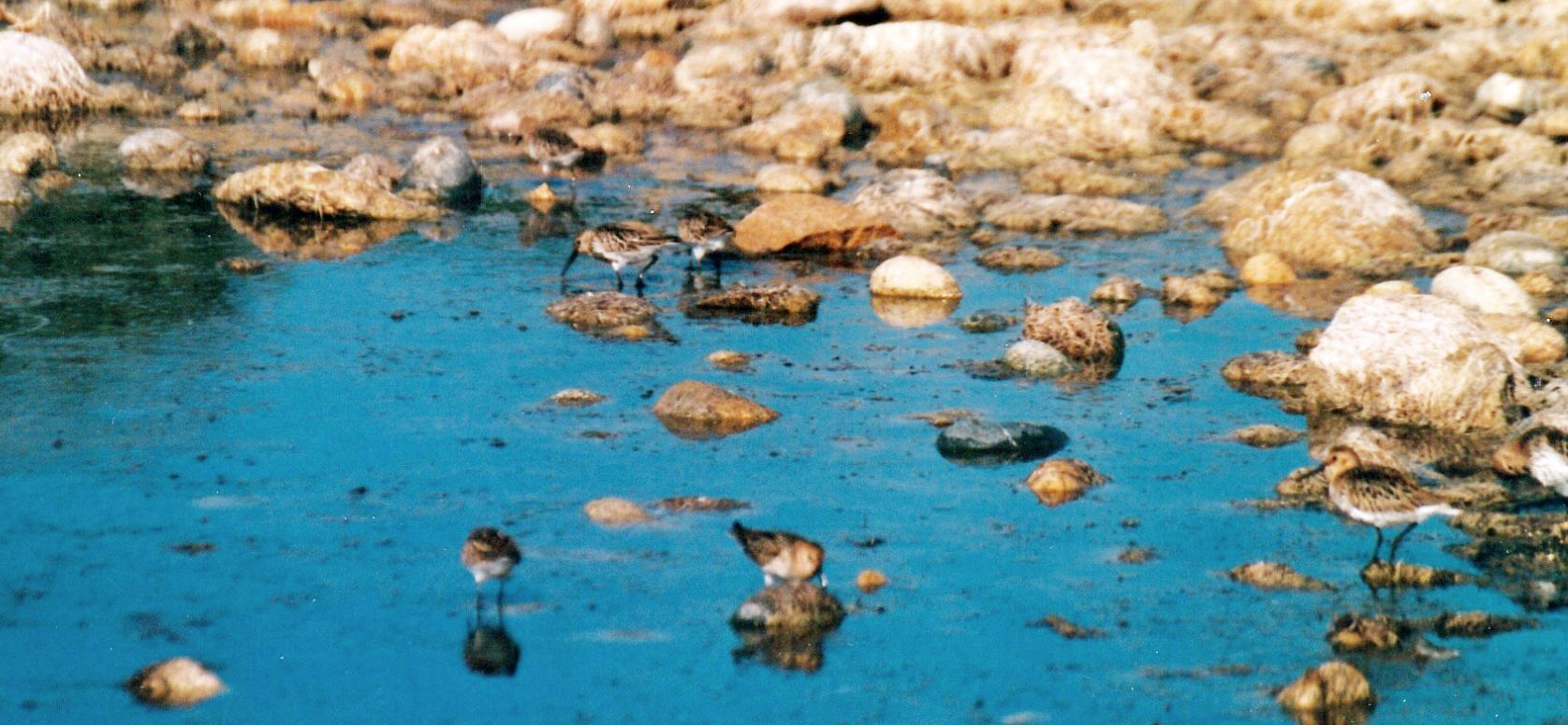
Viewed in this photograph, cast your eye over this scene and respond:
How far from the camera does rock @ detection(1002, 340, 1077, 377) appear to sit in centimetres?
1253

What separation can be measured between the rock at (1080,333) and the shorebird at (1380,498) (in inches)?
144

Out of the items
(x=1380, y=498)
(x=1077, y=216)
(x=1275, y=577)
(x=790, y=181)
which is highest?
(x=1380, y=498)

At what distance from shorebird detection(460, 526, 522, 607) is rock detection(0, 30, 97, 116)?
17908 millimetres

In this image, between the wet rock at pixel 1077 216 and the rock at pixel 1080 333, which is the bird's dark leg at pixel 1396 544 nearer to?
the rock at pixel 1080 333

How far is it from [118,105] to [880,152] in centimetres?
1119

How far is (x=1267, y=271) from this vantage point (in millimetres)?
15594

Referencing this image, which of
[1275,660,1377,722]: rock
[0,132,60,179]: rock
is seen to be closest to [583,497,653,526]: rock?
[1275,660,1377,722]: rock

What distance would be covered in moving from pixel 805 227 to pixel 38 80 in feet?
42.4

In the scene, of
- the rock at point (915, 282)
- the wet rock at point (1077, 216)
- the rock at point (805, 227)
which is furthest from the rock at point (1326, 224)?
the rock at point (805, 227)

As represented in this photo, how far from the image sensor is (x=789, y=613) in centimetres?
818

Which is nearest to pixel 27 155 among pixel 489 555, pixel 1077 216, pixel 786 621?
pixel 1077 216

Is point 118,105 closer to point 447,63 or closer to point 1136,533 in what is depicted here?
point 447,63

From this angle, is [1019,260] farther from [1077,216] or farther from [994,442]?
[994,442]

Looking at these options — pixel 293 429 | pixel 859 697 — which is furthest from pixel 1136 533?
pixel 293 429
